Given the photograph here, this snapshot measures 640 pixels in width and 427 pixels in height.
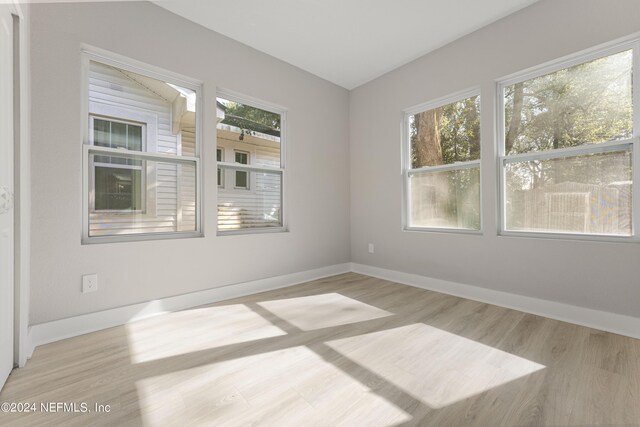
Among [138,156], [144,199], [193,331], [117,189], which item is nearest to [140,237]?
[144,199]

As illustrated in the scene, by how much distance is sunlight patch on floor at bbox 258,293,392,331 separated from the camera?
2.41m

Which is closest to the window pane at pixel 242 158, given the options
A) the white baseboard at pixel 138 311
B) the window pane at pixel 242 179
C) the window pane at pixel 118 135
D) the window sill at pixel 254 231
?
the window pane at pixel 242 179

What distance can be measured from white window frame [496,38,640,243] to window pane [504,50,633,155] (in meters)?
0.04

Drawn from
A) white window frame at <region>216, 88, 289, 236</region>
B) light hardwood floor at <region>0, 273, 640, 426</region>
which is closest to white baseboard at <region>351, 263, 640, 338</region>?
light hardwood floor at <region>0, 273, 640, 426</region>

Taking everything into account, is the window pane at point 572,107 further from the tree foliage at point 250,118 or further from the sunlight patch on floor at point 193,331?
the sunlight patch on floor at point 193,331

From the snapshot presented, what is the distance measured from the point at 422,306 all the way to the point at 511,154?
5.76ft

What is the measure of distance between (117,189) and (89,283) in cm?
80

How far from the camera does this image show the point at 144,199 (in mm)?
2609

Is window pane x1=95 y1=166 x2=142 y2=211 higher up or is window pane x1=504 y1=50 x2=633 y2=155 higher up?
window pane x1=504 y1=50 x2=633 y2=155

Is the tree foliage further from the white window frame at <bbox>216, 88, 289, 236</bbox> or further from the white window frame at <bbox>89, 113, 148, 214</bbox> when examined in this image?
the white window frame at <bbox>89, 113, 148, 214</bbox>

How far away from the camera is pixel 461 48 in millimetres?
3070

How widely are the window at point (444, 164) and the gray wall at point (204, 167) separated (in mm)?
1147

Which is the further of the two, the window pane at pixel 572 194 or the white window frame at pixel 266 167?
the white window frame at pixel 266 167

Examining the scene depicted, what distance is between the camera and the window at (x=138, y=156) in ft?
7.75
